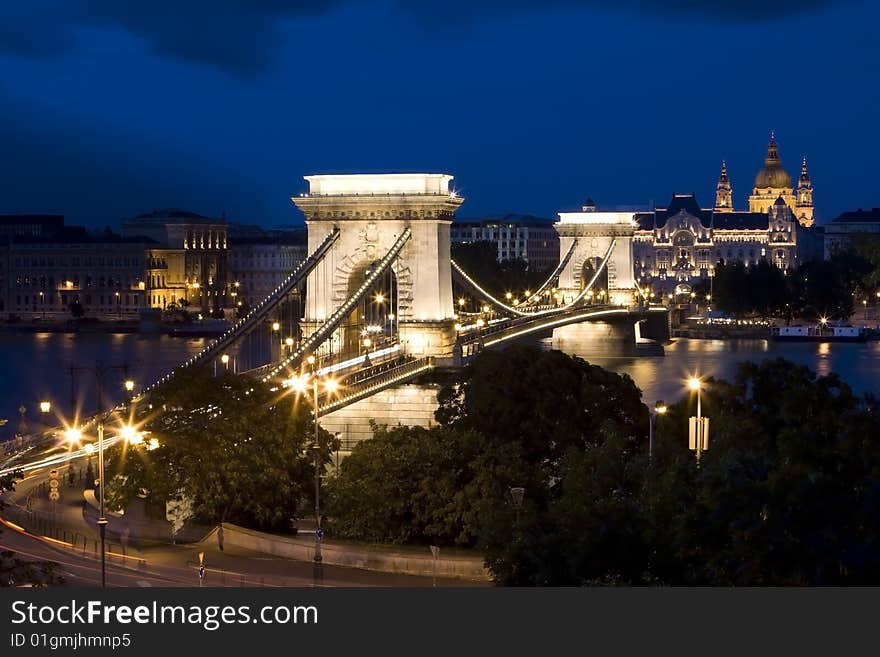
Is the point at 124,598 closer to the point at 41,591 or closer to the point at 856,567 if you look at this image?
the point at 41,591

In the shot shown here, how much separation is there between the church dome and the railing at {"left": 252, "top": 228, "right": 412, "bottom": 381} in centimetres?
11829

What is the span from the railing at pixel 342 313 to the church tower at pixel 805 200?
123 m

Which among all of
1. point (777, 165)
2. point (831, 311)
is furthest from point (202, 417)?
point (777, 165)

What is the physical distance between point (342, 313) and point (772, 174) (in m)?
120

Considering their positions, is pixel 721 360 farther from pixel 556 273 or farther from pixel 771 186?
pixel 771 186

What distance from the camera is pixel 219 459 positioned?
78.7 feet

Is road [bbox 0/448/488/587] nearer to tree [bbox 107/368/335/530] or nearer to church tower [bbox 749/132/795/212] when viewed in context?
tree [bbox 107/368/335/530]

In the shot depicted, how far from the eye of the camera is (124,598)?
1070cm

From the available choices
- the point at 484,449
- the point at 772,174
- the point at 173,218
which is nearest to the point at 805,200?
the point at 772,174

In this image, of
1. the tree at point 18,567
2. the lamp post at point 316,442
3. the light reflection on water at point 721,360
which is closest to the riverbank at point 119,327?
the light reflection on water at point 721,360

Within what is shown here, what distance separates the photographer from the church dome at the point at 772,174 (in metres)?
150

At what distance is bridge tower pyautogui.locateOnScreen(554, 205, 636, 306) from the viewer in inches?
2756

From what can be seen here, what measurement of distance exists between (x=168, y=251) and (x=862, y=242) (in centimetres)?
9148

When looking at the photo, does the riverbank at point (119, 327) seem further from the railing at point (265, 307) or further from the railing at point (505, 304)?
the railing at point (265, 307)
